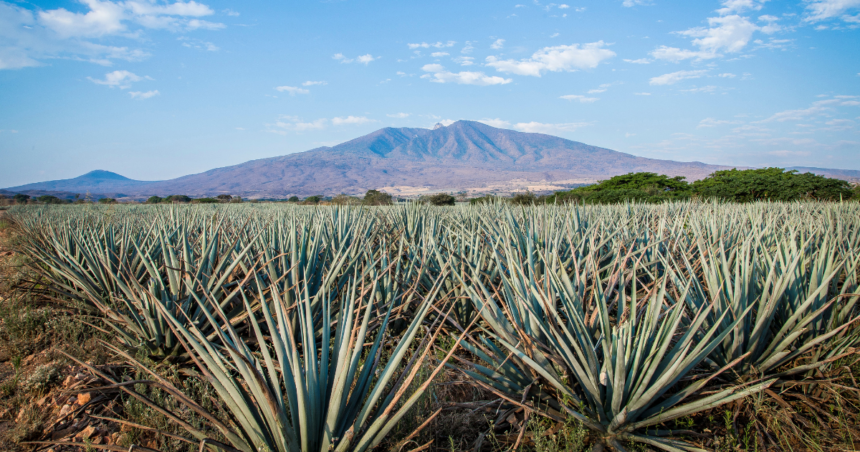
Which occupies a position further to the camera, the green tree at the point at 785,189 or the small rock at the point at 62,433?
the green tree at the point at 785,189

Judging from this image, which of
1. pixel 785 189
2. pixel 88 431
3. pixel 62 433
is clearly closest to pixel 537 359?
pixel 88 431

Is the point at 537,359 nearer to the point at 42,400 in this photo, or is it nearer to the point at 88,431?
the point at 88,431

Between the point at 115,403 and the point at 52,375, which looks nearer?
the point at 115,403

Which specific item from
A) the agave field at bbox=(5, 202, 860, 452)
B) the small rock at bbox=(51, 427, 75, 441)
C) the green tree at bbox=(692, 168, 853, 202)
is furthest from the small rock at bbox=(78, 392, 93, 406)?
the green tree at bbox=(692, 168, 853, 202)

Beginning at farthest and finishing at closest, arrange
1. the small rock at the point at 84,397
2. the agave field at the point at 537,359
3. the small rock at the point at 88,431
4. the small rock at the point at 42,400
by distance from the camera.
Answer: the small rock at the point at 42,400 → the small rock at the point at 84,397 → the small rock at the point at 88,431 → the agave field at the point at 537,359

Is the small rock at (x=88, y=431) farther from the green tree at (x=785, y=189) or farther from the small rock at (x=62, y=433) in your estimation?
the green tree at (x=785, y=189)

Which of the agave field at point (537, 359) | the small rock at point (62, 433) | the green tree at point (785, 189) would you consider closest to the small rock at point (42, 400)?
the small rock at point (62, 433)

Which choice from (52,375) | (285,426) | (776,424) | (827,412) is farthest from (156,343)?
(827,412)

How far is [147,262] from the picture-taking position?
2402 millimetres

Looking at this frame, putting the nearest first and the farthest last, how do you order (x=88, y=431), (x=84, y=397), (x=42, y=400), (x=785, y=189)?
(x=88, y=431), (x=84, y=397), (x=42, y=400), (x=785, y=189)

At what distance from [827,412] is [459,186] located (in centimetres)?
13868

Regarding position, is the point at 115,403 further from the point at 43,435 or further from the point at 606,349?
the point at 606,349

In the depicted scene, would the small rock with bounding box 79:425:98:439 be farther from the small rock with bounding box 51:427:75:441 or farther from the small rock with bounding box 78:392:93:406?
the small rock with bounding box 78:392:93:406

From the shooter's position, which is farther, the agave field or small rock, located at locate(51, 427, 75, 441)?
small rock, located at locate(51, 427, 75, 441)
